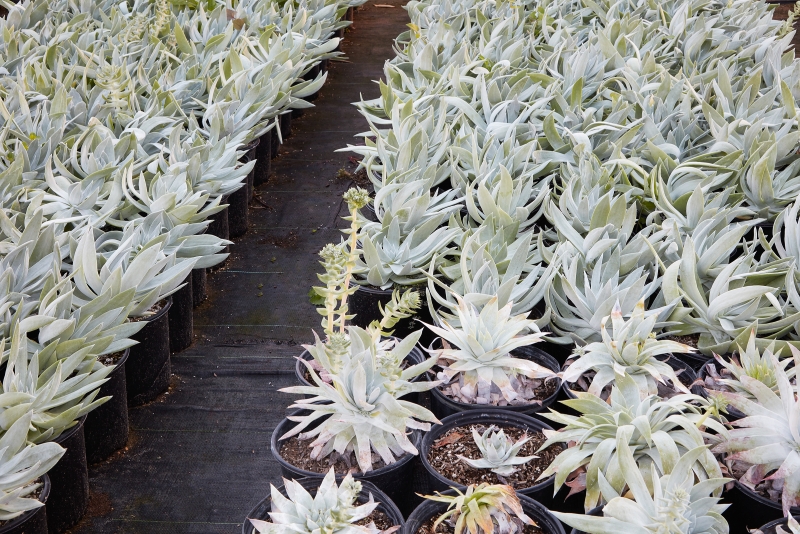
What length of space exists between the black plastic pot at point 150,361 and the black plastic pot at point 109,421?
144 mm

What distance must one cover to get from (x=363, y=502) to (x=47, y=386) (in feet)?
2.22

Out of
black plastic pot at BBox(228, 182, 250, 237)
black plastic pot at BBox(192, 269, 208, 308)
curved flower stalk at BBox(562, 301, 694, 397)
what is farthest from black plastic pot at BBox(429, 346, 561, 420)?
black plastic pot at BBox(228, 182, 250, 237)

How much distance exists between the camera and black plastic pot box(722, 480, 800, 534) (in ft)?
4.42

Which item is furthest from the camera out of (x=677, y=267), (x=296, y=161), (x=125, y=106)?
(x=296, y=161)

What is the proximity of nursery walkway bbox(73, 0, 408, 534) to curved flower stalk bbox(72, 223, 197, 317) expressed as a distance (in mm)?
369

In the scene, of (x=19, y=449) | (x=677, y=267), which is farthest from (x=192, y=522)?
(x=677, y=267)

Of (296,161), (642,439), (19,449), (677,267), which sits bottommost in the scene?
(296,161)

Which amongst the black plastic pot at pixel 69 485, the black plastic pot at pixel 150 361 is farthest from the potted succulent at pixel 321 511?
the black plastic pot at pixel 150 361

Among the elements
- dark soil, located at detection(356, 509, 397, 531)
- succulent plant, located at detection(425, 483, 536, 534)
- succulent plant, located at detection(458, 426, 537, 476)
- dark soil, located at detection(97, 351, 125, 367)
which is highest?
succulent plant, located at detection(425, 483, 536, 534)

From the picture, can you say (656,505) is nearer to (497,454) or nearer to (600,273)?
(497,454)

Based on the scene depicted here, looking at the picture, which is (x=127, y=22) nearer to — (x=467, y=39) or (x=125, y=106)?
(x=125, y=106)

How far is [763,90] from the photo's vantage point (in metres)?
2.83

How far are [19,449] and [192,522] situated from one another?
1.67ft

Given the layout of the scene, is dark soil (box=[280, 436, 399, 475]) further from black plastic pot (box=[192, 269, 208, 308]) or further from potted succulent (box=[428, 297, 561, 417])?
black plastic pot (box=[192, 269, 208, 308])
